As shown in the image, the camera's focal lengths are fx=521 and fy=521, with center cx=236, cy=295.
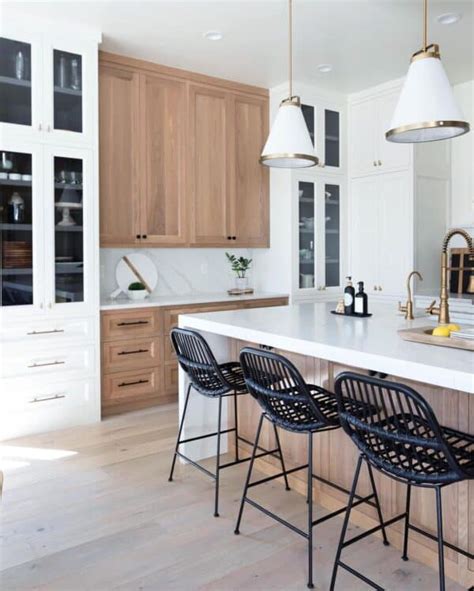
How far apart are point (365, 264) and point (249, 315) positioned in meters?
2.50

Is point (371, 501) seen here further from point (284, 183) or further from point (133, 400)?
point (284, 183)

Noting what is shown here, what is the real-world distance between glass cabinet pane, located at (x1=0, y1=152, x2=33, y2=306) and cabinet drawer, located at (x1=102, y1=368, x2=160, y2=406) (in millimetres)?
868

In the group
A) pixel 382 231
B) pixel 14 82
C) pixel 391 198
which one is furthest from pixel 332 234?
pixel 14 82

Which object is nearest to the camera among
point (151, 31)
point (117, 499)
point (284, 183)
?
point (117, 499)

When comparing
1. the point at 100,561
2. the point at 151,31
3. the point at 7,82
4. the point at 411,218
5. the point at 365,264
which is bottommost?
the point at 100,561

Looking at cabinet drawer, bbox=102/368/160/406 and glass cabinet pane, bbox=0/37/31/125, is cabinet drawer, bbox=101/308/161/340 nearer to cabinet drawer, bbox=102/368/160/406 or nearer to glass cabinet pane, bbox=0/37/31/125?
cabinet drawer, bbox=102/368/160/406

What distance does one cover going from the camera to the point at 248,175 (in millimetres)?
4879

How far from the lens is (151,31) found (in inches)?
144

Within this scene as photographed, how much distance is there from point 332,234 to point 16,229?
9.68 ft

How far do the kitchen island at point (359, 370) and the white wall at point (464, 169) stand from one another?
2.11m

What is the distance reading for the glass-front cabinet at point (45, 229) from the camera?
3.43 m

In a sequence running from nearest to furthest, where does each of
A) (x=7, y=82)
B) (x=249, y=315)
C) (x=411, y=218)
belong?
(x=249, y=315) < (x=7, y=82) < (x=411, y=218)

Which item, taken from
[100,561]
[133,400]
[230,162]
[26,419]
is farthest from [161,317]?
[100,561]

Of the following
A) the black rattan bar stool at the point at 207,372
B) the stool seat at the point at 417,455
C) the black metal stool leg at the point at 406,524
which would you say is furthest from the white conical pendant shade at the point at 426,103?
the black metal stool leg at the point at 406,524
